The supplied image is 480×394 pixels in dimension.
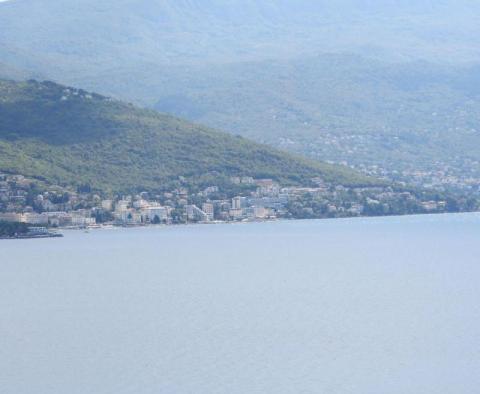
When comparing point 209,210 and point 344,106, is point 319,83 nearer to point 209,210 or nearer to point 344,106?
point 344,106

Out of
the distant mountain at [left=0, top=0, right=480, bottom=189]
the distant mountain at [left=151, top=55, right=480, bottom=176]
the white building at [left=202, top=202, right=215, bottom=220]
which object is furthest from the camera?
the distant mountain at [left=0, top=0, right=480, bottom=189]

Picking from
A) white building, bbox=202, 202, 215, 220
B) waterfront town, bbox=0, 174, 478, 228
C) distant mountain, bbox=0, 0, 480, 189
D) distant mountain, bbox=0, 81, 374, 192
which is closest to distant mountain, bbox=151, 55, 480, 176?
distant mountain, bbox=0, 0, 480, 189

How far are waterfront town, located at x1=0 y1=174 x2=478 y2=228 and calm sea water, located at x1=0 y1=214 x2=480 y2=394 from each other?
1549 cm

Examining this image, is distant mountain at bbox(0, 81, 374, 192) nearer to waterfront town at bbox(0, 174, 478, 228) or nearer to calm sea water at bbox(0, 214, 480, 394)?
waterfront town at bbox(0, 174, 478, 228)

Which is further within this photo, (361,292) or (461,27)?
(461,27)

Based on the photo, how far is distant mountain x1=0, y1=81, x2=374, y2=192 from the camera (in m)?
83.3

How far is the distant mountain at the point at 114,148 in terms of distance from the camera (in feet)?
273

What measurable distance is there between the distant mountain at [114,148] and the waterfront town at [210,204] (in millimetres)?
1381

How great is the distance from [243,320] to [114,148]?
2090 inches

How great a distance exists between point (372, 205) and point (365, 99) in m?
59.6

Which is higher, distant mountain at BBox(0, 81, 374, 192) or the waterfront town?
distant mountain at BBox(0, 81, 374, 192)

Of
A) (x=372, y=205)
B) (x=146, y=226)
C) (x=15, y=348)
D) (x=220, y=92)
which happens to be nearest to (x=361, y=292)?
(x=15, y=348)

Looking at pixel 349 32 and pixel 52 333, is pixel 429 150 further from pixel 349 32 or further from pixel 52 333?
pixel 52 333

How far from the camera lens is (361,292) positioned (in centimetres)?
4147
